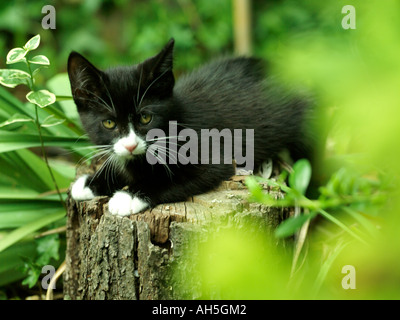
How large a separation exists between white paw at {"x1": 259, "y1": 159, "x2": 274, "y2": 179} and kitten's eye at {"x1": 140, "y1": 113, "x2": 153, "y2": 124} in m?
0.60

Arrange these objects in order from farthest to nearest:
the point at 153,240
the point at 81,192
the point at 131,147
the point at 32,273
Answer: the point at 32,273, the point at 81,192, the point at 131,147, the point at 153,240

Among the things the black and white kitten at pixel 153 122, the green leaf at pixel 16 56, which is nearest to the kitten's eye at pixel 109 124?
the black and white kitten at pixel 153 122

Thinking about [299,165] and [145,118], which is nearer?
[299,165]

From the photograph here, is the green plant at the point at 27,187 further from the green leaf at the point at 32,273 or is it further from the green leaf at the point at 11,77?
the green leaf at the point at 11,77

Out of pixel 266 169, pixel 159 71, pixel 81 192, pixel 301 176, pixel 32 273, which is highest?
pixel 159 71

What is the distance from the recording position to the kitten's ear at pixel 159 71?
1.66m

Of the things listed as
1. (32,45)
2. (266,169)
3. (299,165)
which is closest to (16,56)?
(32,45)

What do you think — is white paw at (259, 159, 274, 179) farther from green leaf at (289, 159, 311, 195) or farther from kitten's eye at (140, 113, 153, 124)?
green leaf at (289, 159, 311, 195)

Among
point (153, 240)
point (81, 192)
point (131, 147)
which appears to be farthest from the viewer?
point (81, 192)

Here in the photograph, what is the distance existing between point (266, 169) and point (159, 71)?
0.68 m

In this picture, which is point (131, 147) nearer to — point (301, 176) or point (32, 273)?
point (32, 273)

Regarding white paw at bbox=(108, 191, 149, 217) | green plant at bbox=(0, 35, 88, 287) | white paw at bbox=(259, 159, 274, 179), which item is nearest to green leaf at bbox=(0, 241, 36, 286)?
green plant at bbox=(0, 35, 88, 287)

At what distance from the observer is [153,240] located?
4.90ft
